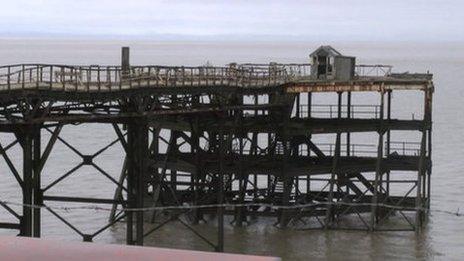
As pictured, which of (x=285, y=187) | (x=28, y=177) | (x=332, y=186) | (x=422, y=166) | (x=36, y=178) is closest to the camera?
(x=28, y=177)

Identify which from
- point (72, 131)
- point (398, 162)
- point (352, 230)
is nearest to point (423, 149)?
point (398, 162)

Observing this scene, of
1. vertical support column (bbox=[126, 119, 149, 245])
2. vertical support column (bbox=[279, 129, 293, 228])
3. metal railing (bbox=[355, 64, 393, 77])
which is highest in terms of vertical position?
metal railing (bbox=[355, 64, 393, 77])

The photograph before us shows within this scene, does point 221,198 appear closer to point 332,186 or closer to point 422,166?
point 332,186

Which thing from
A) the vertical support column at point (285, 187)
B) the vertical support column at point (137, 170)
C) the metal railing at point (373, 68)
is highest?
the metal railing at point (373, 68)

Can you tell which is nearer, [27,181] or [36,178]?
[27,181]

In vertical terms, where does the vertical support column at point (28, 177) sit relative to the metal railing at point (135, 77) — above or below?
below

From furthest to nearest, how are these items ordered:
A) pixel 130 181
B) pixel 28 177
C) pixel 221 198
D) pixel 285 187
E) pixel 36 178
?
pixel 285 187 < pixel 221 198 < pixel 130 181 < pixel 36 178 < pixel 28 177

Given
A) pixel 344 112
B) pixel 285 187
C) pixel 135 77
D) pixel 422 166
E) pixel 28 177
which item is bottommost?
pixel 285 187

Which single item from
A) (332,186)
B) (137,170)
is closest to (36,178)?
(137,170)

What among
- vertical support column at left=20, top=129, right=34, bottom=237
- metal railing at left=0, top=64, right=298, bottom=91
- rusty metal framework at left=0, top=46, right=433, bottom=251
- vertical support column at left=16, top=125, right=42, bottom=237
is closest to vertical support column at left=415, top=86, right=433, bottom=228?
rusty metal framework at left=0, top=46, right=433, bottom=251

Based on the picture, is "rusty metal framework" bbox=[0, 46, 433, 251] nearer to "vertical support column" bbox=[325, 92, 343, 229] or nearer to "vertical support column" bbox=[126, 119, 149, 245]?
"vertical support column" bbox=[325, 92, 343, 229]

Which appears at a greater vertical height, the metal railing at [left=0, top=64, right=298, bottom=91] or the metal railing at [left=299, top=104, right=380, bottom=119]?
the metal railing at [left=0, top=64, right=298, bottom=91]

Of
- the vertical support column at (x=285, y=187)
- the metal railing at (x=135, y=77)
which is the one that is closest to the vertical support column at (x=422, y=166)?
the vertical support column at (x=285, y=187)

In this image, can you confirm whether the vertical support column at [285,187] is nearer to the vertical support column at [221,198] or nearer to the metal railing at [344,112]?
the vertical support column at [221,198]
